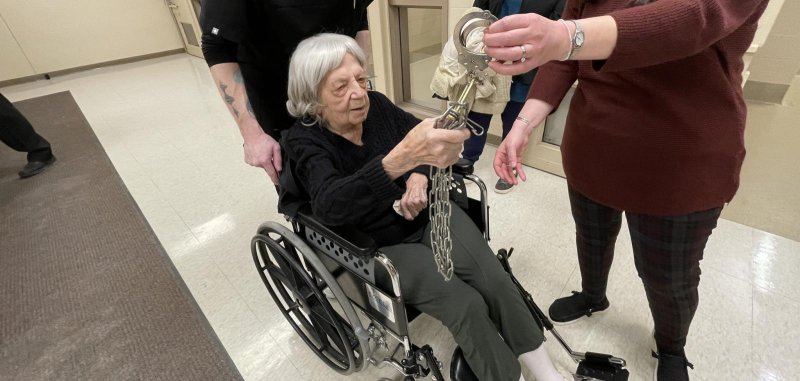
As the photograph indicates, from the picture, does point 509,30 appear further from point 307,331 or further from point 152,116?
point 152,116

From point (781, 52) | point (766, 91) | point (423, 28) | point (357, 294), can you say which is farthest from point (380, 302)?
point (423, 28)

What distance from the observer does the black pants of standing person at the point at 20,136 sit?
2590 millimetres

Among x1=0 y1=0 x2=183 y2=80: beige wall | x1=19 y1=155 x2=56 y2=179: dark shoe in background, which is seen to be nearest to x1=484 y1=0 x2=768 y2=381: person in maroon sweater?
x1=19 y1=155 x2=56 y2=179: dark shoe in background

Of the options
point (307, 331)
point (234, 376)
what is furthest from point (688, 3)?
point (234, 376)

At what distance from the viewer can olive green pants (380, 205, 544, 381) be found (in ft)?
2.97

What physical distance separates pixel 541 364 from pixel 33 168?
3.64m

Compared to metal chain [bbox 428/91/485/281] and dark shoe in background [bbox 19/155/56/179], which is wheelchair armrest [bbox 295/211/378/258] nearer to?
metal chain [bbox 428/91/485/281]

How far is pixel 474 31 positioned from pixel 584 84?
486 mm

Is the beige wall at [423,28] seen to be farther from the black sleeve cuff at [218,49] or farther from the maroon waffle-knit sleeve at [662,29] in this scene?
the maroon waffle-knit sleeve at [662,29]

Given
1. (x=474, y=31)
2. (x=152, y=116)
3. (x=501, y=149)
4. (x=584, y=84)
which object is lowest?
(x=152, y=116)

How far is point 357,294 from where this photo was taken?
3.46 feet

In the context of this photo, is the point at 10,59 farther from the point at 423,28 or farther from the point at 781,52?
the point at 781,52

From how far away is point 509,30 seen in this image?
44cm

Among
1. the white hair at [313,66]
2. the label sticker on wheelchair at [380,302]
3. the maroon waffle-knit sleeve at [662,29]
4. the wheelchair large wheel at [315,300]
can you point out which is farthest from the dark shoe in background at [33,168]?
the maroon waffle-knit sleeve at [662,29]
